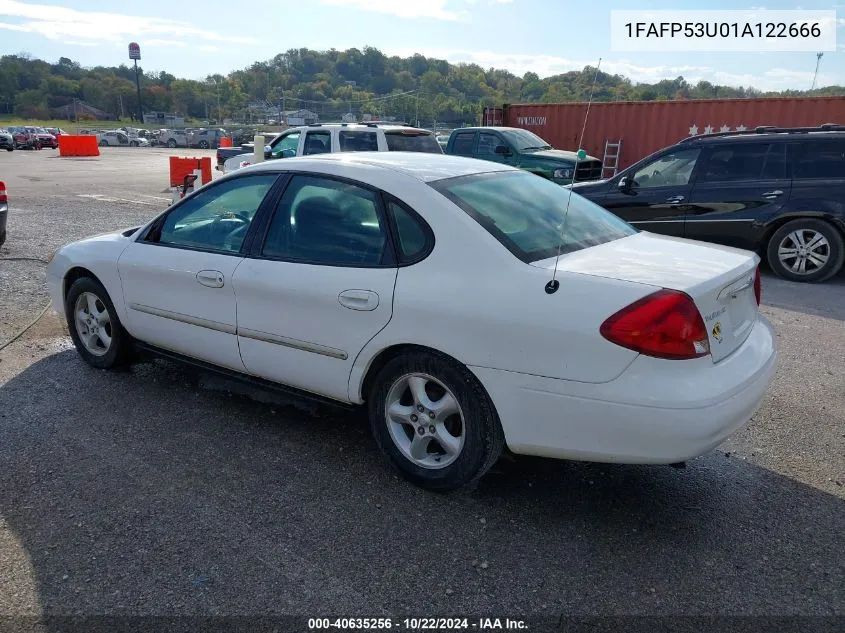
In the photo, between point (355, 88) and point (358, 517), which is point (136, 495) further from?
Result: point (355, 88)

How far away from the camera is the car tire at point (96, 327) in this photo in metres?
4.63

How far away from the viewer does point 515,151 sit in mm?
14508

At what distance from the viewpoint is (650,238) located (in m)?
3.72

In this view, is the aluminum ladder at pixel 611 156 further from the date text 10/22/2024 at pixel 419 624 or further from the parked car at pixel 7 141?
the parked car at pixel 7 141

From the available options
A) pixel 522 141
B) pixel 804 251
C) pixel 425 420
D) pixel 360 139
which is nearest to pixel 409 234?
pixel 425 420

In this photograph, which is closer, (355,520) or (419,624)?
(419,624)

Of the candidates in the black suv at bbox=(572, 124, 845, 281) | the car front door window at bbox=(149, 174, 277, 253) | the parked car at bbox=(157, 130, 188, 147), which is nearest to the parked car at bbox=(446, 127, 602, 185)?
the black suv at bbox=(572, 124, 845, 281)

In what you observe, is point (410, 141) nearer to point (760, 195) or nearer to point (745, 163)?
point (745, 163)

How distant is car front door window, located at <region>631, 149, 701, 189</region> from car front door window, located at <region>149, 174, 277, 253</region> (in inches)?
246

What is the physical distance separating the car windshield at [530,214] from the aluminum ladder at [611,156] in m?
15.5

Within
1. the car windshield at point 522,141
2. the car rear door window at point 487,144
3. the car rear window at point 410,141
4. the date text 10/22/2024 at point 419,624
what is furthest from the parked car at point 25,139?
the date text 10/22/2024 at point 419,624

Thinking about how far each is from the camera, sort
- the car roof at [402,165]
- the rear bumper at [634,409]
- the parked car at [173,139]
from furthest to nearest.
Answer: the parked car at [173,139] → the car roof at [402,165] → the rear bumper at [634,409]

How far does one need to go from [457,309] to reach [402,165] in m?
1.04

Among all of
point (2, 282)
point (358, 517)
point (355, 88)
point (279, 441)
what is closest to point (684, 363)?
point (358, 517)
